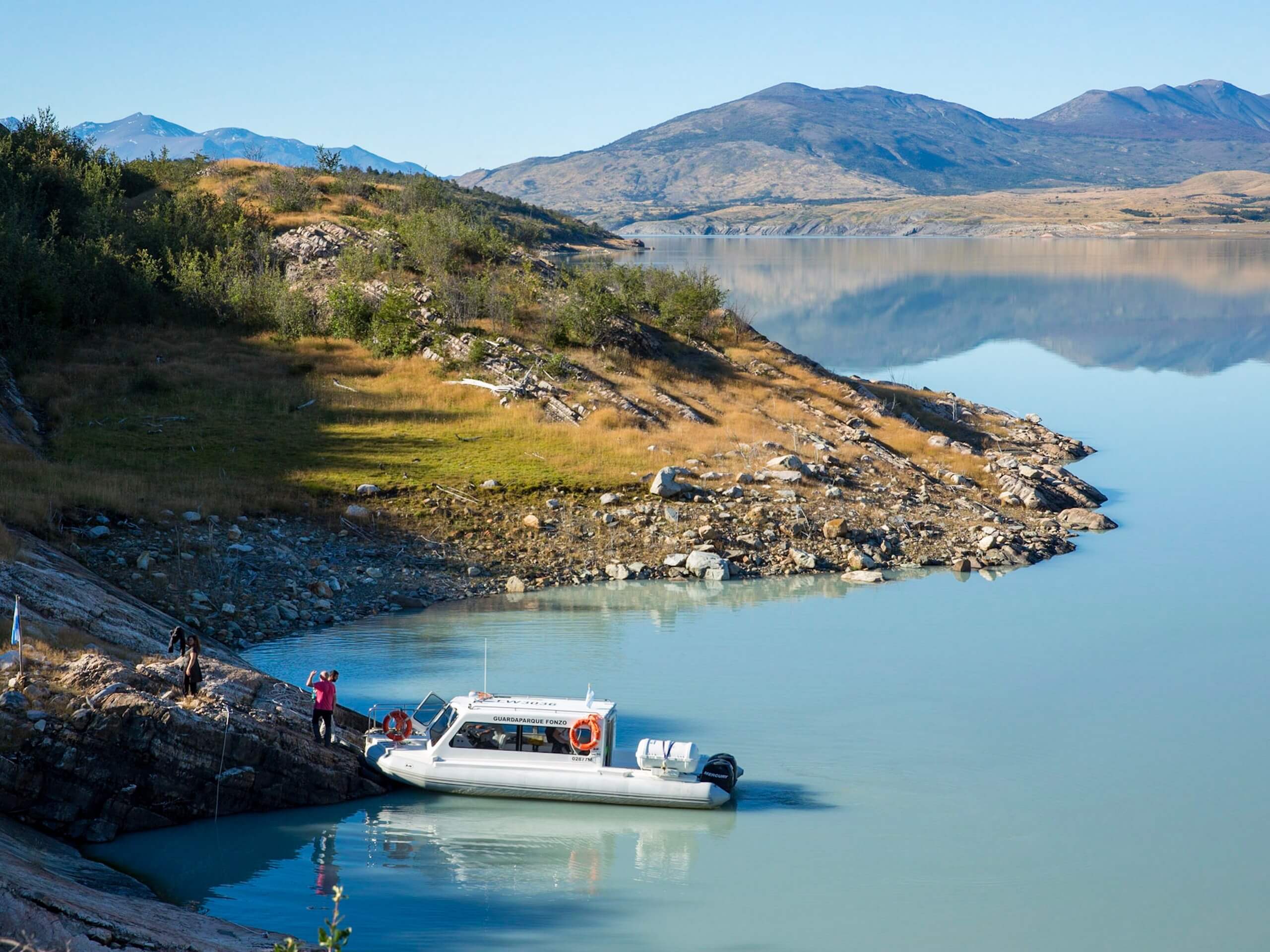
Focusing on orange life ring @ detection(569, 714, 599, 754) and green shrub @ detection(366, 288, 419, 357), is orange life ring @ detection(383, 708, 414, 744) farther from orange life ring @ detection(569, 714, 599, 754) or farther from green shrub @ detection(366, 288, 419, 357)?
green shrub @ detection(366, 288, 419, 357)

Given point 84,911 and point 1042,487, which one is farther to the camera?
point 1042,487

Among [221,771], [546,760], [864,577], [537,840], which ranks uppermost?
[864,577]

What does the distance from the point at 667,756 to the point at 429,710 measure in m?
4.30

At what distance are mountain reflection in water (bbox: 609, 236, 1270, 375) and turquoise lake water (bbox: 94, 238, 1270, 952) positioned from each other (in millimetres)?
39078

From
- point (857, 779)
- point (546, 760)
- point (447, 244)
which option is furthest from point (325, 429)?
point (857, 779)

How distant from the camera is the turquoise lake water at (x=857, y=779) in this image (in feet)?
50.2

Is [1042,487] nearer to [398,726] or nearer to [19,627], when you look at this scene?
[398,726]

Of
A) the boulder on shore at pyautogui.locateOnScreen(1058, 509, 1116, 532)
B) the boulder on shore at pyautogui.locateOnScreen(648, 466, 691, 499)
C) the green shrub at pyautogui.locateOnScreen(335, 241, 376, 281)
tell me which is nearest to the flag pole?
the boulder on shore at pyautogui.locateOnScreen(648, 466, 691, 499)

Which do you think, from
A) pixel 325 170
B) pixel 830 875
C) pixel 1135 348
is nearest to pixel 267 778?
pixel 830 875

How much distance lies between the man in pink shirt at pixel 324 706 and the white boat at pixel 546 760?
0.78 metres

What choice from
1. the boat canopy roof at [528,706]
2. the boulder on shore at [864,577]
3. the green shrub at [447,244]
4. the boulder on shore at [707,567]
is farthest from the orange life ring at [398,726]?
the green shrub at [447,244]

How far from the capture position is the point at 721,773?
17969 millimetres

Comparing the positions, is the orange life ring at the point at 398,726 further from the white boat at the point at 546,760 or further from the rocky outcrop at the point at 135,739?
the rocky outcrop at the point at 135,739

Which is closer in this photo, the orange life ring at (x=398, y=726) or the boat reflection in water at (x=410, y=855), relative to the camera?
the boat reflection in water at (x=410, y=855)
